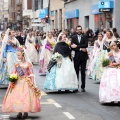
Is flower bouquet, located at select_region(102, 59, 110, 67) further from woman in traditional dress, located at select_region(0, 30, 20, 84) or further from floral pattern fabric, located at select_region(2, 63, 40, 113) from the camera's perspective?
woman in traditional dress, located at select_region(0, 30, 20, 84)

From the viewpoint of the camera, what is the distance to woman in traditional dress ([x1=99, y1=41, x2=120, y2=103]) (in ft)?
43.4

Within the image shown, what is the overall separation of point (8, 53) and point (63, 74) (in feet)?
7.24

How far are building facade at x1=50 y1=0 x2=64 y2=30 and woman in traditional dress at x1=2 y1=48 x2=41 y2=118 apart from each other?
42.6 metres

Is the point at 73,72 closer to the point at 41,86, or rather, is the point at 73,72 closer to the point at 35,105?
the point at 41,86

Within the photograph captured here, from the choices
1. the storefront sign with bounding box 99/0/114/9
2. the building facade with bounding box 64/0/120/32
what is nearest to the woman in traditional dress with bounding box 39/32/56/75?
the building facade with bounding box 64/0/120/32

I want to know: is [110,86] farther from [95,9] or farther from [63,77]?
[95,9]

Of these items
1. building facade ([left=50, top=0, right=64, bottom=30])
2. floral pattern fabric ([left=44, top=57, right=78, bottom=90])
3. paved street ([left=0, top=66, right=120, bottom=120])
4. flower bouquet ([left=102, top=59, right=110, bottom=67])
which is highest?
building facade ([left=50, top=0, right=64, bottom=30])

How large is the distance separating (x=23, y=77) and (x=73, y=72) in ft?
15.0

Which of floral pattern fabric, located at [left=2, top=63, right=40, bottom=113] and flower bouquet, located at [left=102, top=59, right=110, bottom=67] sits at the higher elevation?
flower bouquet, located at [left=102, top=59, right=110, bottom=67]

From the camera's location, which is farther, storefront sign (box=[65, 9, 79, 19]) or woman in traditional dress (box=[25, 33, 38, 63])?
storefront sign (box=[65, 9, 79, 19])

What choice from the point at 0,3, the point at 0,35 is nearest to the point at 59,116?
the point at 0,35

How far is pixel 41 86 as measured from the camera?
57.6ft

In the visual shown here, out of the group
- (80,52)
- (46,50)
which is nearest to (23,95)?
(80,52)

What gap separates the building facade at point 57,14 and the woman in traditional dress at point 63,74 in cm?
3811
